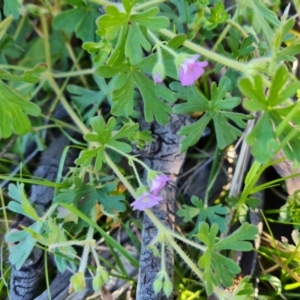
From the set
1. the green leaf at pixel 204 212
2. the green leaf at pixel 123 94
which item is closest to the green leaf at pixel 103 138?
the green leaf at pixel 123 94

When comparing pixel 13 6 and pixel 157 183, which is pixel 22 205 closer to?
pixel 157 183

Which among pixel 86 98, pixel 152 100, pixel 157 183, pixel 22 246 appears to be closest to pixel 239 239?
pixel 157 183

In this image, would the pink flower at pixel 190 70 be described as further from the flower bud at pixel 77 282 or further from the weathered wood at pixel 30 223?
the weathered wood at pixel 30 223

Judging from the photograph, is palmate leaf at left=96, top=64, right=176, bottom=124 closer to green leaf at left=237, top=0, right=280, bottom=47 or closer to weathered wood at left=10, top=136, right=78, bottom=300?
green leaf at left=237, top=0, right=280, bottom=47

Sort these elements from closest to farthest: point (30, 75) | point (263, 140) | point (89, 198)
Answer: point (263, 140) → point (30, 75) → point (89, 198)

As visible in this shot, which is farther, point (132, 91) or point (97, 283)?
point (132, 91)

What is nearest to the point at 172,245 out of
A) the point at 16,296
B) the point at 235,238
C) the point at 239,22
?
the point at 235,238
